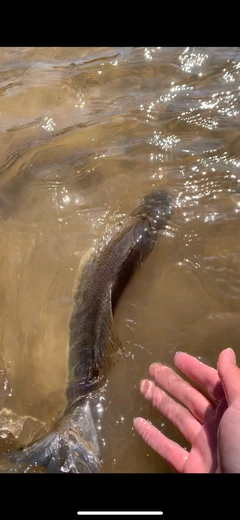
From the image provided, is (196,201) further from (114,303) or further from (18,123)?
(18,123)

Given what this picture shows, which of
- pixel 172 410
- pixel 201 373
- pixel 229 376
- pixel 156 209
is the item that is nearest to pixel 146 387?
pixel 172 410

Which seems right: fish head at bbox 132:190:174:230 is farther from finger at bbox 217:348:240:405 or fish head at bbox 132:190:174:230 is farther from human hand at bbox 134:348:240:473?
finger at bbox 217:348:240:405

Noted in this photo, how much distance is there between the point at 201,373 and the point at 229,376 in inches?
13.0

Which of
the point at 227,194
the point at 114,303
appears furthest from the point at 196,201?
the point at 114,303

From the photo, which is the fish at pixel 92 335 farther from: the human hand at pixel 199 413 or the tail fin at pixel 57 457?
the human hand at pixel 199 413

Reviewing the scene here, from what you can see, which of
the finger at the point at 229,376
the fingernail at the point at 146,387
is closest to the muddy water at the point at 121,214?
the fingernail at the point at 146,387

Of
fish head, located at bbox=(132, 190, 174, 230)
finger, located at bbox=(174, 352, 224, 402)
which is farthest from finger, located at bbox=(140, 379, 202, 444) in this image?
fish head, located at bbox=(132, 190, 174, 230)

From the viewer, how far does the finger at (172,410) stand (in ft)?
7.04

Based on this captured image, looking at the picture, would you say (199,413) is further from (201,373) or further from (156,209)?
(156,209)

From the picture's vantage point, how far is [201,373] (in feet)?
7.41

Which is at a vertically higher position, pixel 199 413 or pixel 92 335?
pixel 92 335

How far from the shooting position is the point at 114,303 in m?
2.72
